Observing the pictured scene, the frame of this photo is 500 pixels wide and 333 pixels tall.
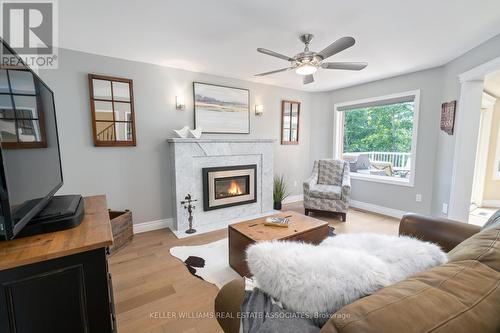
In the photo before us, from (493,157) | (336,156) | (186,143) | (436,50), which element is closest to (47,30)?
(186,143)

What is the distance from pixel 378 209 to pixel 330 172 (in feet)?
3.61

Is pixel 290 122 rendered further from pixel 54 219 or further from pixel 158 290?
pixel 54 219

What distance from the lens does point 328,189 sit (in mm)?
3762

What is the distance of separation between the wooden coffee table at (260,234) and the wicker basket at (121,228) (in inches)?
55.9

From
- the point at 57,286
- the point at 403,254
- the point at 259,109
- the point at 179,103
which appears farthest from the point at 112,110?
the point at 403,254

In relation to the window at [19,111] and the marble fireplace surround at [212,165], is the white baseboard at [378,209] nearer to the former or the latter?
the marble fireplace surround at [212,165]

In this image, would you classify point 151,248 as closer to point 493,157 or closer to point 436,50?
point 436,50

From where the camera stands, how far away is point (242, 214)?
3.82m

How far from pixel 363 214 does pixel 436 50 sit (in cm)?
261

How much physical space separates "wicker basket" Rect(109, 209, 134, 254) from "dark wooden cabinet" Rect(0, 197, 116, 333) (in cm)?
189

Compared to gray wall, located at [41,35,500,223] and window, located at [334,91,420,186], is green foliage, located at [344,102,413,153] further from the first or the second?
gray wall, located at [41,35,500,223]

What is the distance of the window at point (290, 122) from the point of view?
450cm

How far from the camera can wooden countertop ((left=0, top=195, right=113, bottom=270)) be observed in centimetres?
73

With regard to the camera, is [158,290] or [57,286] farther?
[158,290]
